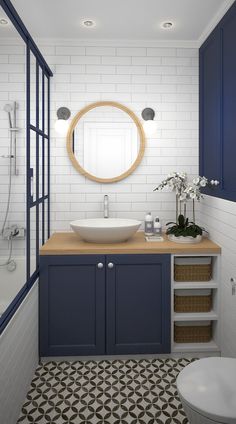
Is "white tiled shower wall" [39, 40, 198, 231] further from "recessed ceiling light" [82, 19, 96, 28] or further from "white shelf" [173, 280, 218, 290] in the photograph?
"white shelf" [173, 280, 218, 290]

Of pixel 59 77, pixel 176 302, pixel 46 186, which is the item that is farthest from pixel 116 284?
pixel 59 77

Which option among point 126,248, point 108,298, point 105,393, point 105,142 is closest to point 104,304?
point 108,298

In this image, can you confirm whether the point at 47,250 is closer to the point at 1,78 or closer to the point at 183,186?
the point at 183,186

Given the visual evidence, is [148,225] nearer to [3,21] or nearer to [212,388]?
[212,388]

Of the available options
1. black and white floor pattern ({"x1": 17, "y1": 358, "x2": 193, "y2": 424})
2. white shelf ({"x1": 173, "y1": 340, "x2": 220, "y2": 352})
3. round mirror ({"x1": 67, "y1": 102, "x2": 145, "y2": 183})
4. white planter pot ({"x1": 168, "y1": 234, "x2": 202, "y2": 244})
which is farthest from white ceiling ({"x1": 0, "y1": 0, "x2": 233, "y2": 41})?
black and white floor pattern ({"x1": 17, "y1": 358, "x2": 193, "y2": 424})

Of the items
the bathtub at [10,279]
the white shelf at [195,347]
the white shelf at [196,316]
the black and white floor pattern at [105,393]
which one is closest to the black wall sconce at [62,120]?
the bathtub at [10,279]

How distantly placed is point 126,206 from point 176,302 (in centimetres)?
102

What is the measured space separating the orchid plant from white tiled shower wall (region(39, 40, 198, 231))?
4.8 inches

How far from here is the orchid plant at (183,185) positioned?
303 centimetres

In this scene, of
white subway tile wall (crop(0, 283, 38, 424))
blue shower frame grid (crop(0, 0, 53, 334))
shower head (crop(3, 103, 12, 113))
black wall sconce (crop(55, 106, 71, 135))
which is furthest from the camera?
black wall sconce (crop(55, 106, 71, 135))

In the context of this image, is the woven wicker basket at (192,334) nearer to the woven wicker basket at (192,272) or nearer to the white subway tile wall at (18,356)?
the woven wicker basket at (192,272)

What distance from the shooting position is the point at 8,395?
1.96 metres

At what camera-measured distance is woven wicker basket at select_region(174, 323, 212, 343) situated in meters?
3.00

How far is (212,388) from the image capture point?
1.64 metres
